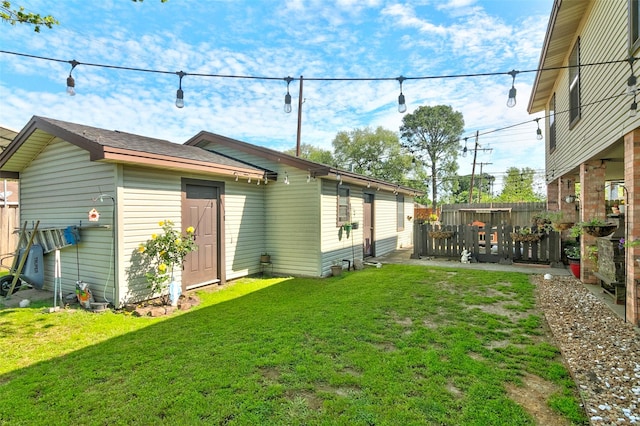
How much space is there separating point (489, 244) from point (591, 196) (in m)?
3.13

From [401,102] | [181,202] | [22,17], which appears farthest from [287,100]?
[22,17]

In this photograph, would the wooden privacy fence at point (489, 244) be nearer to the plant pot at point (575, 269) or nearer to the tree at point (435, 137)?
the plant pot at point (575, 269)

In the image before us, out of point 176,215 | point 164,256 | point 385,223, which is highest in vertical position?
point 176,215

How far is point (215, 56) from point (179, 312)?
677cm

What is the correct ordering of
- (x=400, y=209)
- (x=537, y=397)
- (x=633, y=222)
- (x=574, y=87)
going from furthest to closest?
(x=400, y=209) < (x=574, y=87) < (x=633, y=222) < (x=537, y=397)

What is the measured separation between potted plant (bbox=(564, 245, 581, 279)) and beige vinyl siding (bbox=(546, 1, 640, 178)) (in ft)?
6.71

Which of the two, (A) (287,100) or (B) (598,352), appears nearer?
(B) (598,352)

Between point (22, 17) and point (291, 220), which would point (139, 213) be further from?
point (291, 220)

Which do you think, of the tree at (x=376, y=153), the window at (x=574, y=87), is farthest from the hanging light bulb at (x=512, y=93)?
the tree at (x=376, y=153)

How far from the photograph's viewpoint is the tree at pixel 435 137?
89.9ft

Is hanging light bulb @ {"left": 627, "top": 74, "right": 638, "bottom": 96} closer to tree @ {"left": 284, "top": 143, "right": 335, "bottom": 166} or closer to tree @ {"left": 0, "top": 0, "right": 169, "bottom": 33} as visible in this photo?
tree @ {"left": 0, "top": 0, "right": 169, "bottom": 33}

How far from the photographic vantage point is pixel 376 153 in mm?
30281

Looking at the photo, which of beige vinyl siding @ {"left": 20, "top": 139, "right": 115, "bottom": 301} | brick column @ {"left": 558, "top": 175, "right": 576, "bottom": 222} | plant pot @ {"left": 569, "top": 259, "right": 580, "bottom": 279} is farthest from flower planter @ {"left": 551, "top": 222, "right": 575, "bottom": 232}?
beige vinyl siding @ {"left": 20, "top": 139, "right": 115, "bottom": 301}

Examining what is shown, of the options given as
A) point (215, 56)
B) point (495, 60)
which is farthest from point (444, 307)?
point (215, 56)
